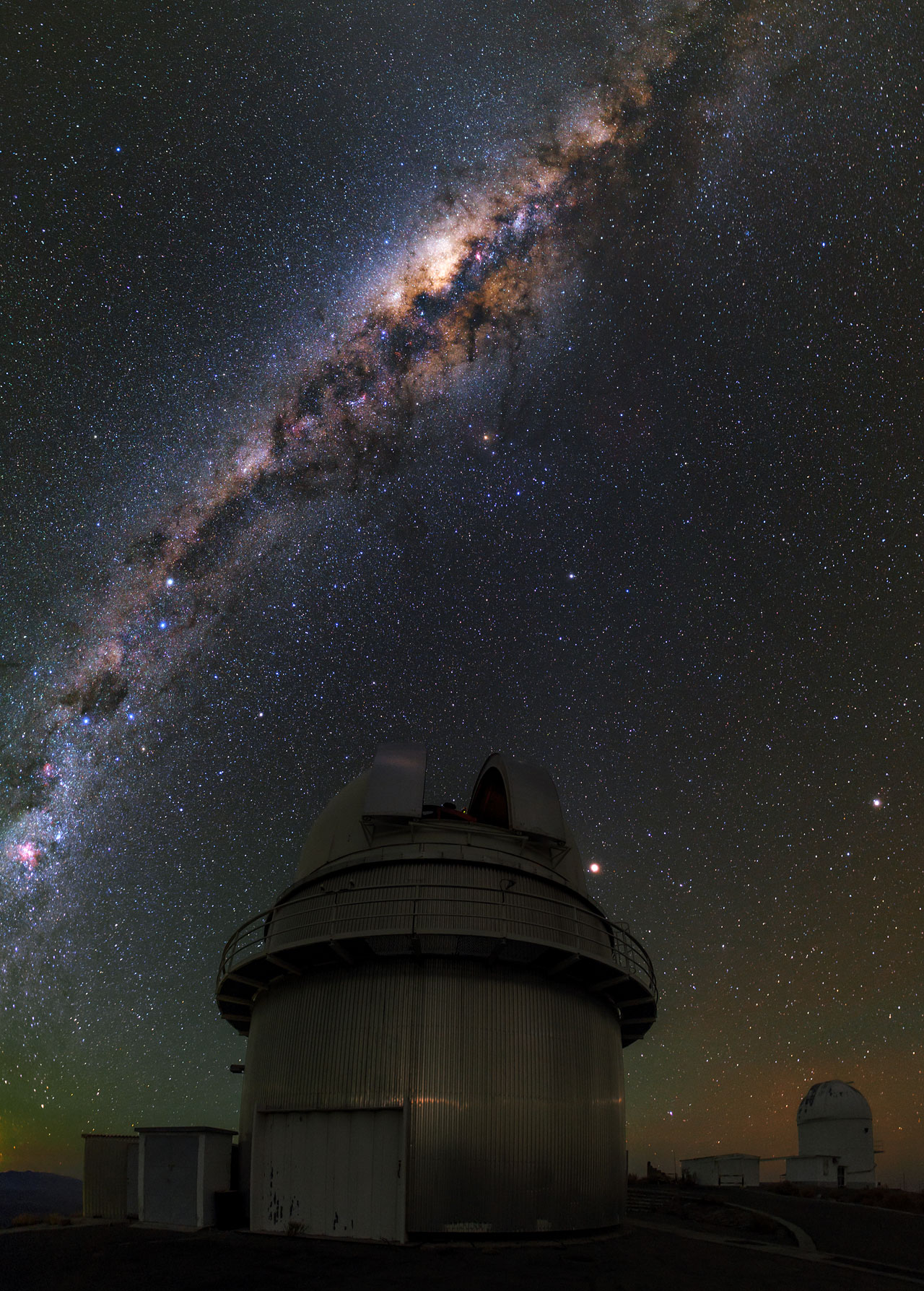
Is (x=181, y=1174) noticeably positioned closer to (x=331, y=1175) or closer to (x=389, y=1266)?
(x=331, y=1175)

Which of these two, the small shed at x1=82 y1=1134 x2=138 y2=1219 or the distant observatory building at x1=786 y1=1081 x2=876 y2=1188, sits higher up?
the small shed at x1=82 y1=1134 x2=138 y2=1219

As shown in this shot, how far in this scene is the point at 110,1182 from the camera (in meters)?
16.2

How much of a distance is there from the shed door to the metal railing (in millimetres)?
2933

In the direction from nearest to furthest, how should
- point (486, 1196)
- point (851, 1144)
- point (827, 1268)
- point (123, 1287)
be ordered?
point (123, 1287)
point (827, 1268)
point (486, 1196)
point (851, 1144)

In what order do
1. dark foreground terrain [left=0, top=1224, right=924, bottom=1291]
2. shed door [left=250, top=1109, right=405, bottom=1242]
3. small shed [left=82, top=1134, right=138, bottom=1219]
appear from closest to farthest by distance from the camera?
dark foreground terrain [left=0, top=1224, right=924, bottom=1291] → shed door [left=250, top=1109, right=405, bottom=1242] → small shed [left=82, top=1134, right=138, bottom=1219]

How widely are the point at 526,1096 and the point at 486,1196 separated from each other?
1561 millimetres

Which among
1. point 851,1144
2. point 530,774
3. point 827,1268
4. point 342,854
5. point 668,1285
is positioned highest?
point 530,774

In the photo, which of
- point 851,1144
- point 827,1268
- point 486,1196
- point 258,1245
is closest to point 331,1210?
point 258,1245

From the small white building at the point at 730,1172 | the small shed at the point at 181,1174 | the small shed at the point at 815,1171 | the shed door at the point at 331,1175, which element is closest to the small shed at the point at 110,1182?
the small shed at the point at 181,1174

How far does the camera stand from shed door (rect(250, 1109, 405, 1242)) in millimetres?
12594

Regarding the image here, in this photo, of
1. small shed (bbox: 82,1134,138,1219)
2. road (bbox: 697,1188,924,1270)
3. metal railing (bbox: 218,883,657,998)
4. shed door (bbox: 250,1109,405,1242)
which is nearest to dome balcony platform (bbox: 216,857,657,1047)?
metal railing (bbox: 218,883,657,998)

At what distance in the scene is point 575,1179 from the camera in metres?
13.6

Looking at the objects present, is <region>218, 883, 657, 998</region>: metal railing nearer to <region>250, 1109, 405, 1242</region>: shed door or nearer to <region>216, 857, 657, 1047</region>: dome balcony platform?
<region>216, 857, 657, 1047</region>: dome balcony platform

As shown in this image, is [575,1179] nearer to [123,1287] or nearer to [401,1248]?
[401,1248]
